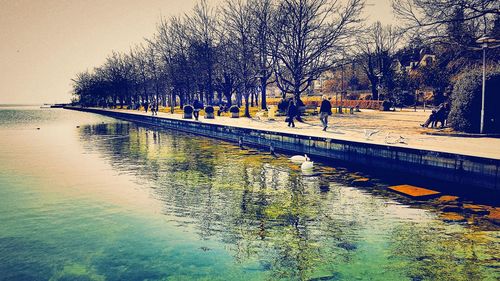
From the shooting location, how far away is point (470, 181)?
10148 millimetres

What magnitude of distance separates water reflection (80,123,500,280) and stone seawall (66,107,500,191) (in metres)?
1.44

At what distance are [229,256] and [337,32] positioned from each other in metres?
23.8

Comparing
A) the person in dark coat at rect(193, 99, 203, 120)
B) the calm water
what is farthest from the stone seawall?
the person in dark coat at rect(193, 99, 203, 120)

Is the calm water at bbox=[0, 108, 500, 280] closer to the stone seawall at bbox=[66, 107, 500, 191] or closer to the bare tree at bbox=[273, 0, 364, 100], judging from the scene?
the stone seawall at bbox=[66, 107, 500, 191]

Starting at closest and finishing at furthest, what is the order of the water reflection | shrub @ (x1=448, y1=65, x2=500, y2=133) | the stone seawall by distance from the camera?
1. the water reflection
2. the stone seawall
3. shrub @ (x1=448, y1=65, x2=500, y2=133)

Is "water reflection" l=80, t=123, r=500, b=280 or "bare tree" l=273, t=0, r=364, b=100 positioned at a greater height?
"bare tree" l=273, t=0, r=364, b=100

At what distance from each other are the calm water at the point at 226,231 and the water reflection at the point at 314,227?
2 cm

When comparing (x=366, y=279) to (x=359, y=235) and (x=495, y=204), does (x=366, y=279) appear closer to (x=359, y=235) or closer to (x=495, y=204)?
(x=359, y=235)

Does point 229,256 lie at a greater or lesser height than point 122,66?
lesser

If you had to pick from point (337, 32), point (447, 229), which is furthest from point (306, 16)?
point (447, 229)

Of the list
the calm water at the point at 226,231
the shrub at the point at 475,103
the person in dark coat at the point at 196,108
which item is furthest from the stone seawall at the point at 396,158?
the person in dark coat at the point at 196,108

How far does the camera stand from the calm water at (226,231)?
6031 mm

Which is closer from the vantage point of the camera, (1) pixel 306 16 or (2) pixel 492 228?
(2) pixel 492 228

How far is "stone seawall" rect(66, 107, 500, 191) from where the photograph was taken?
32.7ft
